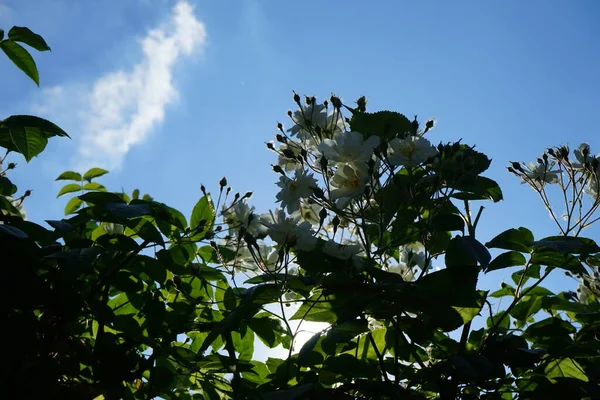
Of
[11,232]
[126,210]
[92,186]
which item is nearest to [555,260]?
[126,210]

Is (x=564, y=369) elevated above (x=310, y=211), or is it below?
below

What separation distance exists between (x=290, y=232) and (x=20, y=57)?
1.11 meters

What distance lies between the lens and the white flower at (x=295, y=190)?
1.74 m

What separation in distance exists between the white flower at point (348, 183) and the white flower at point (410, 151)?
0.39 ft

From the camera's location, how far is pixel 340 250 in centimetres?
149

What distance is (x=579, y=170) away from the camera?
2342 millimetres

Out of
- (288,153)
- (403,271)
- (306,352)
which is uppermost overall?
(288,153)

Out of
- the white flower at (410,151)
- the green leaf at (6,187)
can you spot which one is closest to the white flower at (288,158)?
the white flower at (410,151)

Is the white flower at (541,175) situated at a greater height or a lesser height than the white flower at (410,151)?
greater

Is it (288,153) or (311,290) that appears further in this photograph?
(288,153)

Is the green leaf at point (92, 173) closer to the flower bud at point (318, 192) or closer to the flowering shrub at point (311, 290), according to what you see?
the flowering shrub at point (311, 290)

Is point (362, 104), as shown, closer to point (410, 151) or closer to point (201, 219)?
point (410, 151)

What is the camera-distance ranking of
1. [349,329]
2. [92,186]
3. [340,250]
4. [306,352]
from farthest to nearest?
[92,186] → [340,250] → [349,329] → [306,352]

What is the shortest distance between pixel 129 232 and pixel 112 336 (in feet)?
1.55
